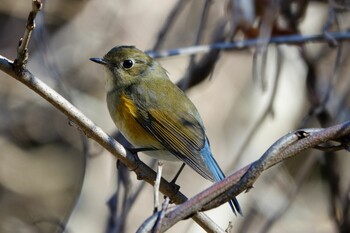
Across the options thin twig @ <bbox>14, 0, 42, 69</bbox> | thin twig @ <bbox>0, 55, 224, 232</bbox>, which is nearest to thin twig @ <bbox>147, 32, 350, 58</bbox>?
thin twig @ <bbox>0, 55, 224, 232</bbox>

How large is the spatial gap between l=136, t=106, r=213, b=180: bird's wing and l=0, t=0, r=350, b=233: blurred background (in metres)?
0.50

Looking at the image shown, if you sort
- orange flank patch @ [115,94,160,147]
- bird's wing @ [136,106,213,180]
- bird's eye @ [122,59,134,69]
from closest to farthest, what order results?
bird's wing @ [136,106,213,180] < orange flank patch @ [115,94,160,147] < bird's eye @ [122,59,134,69]

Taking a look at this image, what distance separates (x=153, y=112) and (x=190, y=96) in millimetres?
1777

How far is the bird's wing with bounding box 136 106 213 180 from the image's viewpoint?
297cm

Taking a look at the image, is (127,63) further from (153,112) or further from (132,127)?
(132,127)

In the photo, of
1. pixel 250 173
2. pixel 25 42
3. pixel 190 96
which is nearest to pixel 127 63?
pixel 190 96

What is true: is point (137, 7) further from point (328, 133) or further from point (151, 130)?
point (328, 133)

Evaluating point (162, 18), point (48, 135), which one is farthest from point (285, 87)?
point (48, 135)

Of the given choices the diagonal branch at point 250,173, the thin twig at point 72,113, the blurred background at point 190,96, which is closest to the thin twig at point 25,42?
the thin twig at point 72,113

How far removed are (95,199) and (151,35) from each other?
1.49m

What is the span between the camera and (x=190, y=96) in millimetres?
5035

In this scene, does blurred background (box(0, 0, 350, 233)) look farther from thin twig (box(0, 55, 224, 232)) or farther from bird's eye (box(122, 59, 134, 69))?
thin twig (box(0, 55, 224, 232))

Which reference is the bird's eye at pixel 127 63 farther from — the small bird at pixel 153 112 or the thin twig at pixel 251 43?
the thin twig at pixel 251 43

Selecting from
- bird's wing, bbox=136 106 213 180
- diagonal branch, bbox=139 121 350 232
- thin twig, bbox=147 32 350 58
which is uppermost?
thin twig, bbox=147 32 350 58
